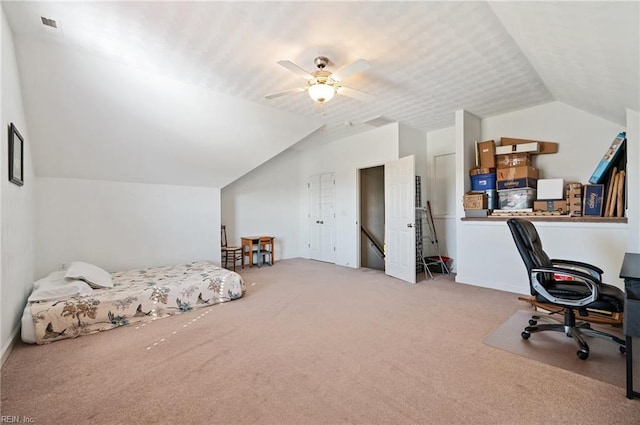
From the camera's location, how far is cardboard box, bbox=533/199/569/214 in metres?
3.71

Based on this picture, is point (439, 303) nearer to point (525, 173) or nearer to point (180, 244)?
point (525, 173)

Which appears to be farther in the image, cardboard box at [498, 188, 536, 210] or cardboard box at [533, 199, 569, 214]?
cardboard box at [498, 188, 536, 210]

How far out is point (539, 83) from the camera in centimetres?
348

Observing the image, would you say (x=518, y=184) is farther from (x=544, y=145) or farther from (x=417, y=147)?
(x=417, y=147)

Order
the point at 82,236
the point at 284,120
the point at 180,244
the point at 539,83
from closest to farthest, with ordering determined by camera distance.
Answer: the point at 539,83
the point at 82,236
the point at 284,120
the point at 180,244

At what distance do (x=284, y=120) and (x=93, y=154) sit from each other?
2612mm

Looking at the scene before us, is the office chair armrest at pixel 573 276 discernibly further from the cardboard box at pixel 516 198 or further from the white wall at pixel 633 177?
the cardboard box at pixel 516 198

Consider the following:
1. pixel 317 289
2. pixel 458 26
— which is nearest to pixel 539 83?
pixel 458 26

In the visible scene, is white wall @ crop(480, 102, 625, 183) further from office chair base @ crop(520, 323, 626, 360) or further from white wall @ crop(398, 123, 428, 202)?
office chair base @ crop(520, 323, 626, 360)

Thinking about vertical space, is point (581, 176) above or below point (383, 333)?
above

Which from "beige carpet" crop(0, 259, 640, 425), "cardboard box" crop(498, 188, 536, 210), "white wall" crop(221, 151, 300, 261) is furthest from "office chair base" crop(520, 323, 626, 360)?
"white wall" crop(221, 151, 300, 261)

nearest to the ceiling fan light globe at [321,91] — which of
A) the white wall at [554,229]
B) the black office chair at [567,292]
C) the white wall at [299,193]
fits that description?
the black office chair at [567,292]

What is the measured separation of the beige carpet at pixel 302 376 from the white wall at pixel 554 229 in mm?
1147

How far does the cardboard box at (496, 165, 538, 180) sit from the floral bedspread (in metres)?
3.95
